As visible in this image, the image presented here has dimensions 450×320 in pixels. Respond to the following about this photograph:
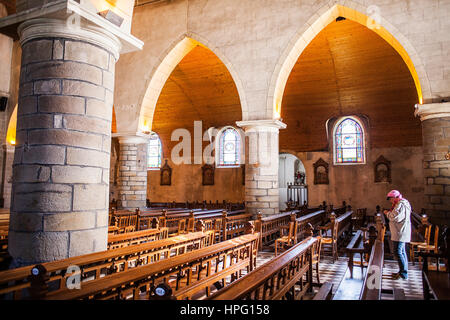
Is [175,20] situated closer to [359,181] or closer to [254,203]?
[254,203]

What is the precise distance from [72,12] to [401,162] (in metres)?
14.8

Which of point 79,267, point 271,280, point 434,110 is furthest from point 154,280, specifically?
point 434,110

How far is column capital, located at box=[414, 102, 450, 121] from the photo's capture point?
24.6 ft

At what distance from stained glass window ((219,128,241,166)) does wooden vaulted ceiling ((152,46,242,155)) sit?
2.27ft

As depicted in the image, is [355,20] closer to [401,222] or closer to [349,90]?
[349,90]

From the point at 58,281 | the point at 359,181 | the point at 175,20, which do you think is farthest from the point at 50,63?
the point at 359,181

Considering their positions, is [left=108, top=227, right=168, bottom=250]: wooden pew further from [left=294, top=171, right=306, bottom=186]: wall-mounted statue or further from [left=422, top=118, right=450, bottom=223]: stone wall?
[left=294, top=171, right=306, bottom=186]: wall-mounted statue

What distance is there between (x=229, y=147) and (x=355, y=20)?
32.2ft

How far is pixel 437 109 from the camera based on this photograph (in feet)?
24.8

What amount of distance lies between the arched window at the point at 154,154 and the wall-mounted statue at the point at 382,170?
11.3m

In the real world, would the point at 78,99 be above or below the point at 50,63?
below

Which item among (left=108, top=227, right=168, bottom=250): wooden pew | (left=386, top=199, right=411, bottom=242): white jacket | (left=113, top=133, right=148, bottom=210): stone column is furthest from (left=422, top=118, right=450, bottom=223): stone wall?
(left=113, top=133, right=148, bottom=210): stone column

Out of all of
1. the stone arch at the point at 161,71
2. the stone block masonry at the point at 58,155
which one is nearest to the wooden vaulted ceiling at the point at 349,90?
the stone arch at the point at 161,71

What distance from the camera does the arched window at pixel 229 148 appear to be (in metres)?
17.7
